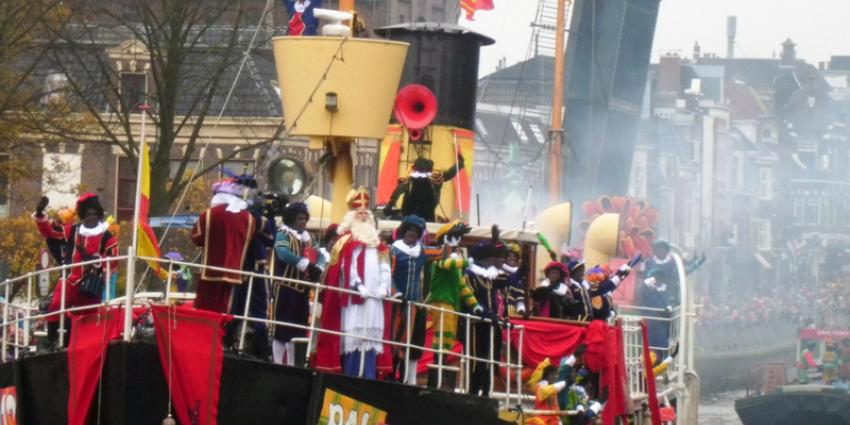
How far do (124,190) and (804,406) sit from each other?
18274mm

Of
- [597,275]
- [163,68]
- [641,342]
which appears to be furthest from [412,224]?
[163,68]

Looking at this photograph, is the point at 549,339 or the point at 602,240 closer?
the point at 549,339

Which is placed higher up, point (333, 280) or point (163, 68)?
point (163, 68)

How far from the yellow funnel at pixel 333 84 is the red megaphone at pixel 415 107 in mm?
2007

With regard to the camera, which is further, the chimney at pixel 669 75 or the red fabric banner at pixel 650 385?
the chimney at pixel 669 75

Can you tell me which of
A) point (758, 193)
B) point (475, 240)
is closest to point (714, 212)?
point (758, 193)

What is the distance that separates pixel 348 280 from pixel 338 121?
349 centimetres

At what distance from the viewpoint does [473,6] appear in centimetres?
2941

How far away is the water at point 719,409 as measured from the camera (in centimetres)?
4916

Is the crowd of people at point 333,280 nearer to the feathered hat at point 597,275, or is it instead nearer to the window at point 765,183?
the feathered hat at point 597,275

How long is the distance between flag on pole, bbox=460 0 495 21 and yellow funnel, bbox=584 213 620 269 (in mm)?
3870

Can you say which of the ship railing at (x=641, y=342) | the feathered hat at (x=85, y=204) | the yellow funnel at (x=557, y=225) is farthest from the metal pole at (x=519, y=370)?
the yellow funnel at (x=557, y=225)

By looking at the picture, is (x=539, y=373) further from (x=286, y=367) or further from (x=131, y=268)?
(x=131, y=268)

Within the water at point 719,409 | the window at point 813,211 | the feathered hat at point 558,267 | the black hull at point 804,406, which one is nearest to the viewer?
the feathered hat at point 558,267
